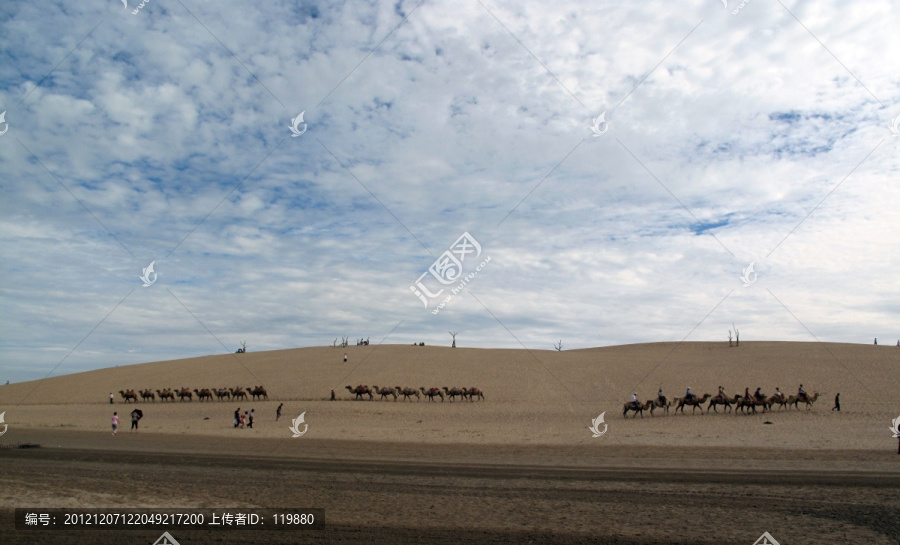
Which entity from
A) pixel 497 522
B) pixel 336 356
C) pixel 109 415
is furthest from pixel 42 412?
pixel 497 522

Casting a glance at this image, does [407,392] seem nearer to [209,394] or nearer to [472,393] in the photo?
[472,393]

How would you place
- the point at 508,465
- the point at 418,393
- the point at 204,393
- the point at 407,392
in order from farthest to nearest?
the point at 204,393, the point at 418,393, the point at 407,392, the point at 508,465

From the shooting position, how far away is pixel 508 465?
20.0m

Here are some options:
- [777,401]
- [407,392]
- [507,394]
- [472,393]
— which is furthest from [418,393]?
[777,401]

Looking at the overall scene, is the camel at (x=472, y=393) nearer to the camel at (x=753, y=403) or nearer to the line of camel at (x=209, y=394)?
the line of camel at (x=209, y=394)

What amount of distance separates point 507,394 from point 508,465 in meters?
32.6

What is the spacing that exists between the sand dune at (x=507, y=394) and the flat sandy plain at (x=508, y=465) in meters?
0.36

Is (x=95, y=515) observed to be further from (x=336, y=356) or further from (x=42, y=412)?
(x=336, y=356)

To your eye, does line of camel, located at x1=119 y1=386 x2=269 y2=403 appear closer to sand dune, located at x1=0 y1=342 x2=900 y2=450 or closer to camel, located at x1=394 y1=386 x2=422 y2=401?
sand dune, located at x1=0 y1=342 x2=900 y2=450

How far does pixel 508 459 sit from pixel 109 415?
42701mm

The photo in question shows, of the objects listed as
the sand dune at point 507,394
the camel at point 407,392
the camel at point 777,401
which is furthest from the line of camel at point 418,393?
the camel at point 777,401

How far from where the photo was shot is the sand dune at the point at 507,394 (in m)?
30.0

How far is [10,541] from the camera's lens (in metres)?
10.8

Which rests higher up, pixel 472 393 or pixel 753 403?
pixel 472 393
